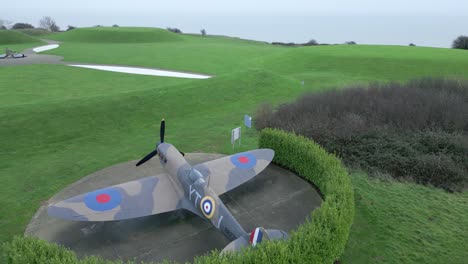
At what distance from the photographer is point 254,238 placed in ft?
28.9

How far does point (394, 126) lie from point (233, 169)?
11887 mm

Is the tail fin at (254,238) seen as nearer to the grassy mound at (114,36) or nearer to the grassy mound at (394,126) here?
the grassy mound at (394,126)

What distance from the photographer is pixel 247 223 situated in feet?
40.0

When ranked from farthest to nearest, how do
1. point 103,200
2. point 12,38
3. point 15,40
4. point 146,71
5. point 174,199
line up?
point 15,40
point 12,38
point 146,71
point 174,199
point 103,200

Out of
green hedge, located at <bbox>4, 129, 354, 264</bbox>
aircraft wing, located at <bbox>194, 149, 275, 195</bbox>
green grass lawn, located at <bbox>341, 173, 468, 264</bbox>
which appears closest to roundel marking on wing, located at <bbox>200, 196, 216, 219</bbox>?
green hedge, located at <bbox>4, 129, 354, 264</bbox>

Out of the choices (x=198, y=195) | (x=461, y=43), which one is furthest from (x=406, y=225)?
(x=461, y=43)

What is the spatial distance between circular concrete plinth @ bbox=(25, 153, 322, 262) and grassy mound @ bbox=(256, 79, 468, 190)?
499 centimetres

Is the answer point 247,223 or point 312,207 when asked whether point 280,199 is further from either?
point 247,223

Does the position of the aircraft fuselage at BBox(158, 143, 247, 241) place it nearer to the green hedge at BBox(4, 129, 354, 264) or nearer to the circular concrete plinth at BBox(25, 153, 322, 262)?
the circular concrete plinth at BBox(25, 153, 322, 262)

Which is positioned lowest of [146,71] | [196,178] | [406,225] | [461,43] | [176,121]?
[406,225]

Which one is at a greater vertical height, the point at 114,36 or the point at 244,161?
the point at 114,36

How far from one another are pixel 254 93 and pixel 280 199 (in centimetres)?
1901

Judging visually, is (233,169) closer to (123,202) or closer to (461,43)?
(123,202)

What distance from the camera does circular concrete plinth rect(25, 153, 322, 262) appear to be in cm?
1078
